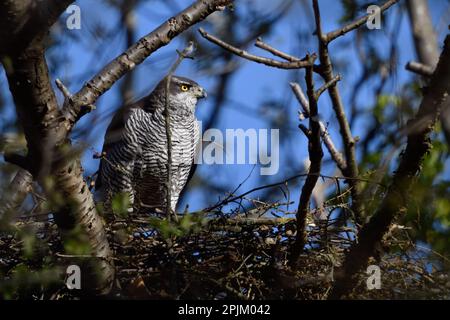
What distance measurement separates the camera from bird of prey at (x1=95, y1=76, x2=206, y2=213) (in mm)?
6656

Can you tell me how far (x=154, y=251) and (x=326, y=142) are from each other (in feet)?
6.00

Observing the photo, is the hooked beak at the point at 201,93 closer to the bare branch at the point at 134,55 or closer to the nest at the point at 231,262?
the bare branch at the point at 134,55

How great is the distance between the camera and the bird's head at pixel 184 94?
23.1ft

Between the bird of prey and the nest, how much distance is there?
1.84 m

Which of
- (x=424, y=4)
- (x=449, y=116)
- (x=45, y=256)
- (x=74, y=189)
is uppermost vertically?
(x=424, y=4)

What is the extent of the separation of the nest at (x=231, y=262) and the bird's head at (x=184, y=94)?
8.13 ft

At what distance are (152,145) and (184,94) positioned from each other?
27.7 inches

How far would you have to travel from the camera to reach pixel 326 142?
566cm

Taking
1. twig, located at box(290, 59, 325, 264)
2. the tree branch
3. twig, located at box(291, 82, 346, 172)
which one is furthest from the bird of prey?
twig, located at box(290, 59, 325, 264)

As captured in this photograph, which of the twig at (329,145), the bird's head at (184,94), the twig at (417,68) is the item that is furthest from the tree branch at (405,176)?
the bird's head at (184,94)

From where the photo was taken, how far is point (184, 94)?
7.10 m

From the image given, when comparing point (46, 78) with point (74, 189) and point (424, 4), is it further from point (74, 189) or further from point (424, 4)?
point (424, 4)

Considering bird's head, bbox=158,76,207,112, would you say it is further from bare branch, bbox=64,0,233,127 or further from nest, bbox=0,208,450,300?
nest, bbox=0,208,450,300

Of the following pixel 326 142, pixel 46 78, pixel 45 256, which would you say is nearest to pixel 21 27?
pixel 46 78
